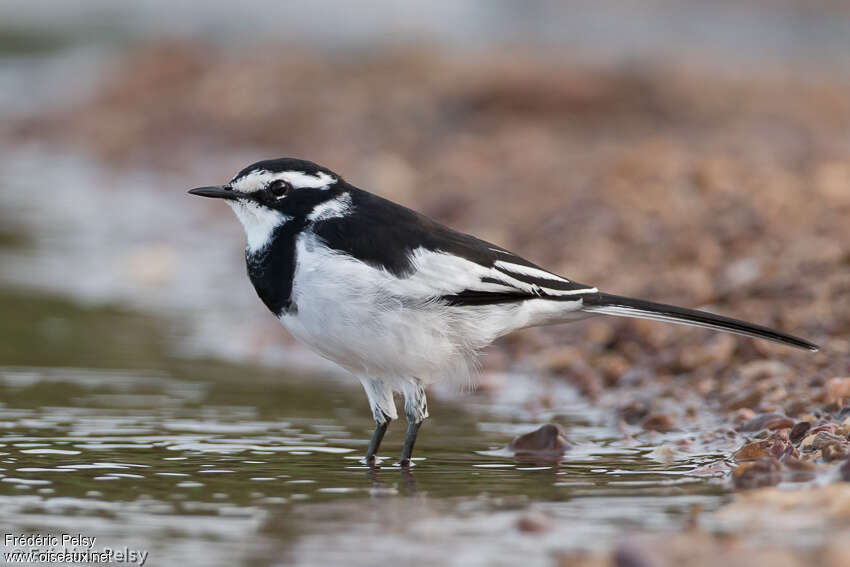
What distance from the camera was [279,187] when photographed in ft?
18.6

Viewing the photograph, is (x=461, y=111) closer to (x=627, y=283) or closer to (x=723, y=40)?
(x=627, y=283)

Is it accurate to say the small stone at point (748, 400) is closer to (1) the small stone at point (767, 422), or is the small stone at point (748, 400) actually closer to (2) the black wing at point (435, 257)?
(1) the small stone at point (767, 422)

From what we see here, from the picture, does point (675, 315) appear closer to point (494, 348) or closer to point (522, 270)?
point (522, 270)

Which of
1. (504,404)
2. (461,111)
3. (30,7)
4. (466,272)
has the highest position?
(30,7)

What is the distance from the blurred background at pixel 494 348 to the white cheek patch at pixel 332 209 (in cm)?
97

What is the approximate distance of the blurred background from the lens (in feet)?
14.6

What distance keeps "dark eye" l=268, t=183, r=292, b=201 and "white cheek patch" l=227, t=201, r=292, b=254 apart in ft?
0.25

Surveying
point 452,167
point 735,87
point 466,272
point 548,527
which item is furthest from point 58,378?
point 735,87

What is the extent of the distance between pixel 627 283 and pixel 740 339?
1.50 m

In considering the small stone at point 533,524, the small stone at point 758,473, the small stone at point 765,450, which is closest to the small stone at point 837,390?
the small stone at point 765,450

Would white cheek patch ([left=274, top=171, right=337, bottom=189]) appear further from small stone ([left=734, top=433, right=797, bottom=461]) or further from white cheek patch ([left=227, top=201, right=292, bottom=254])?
small stone ([left=734, top=433, right=797, bottom=461])

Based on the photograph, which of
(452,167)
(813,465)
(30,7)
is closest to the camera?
(813,465)

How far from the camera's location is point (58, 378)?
7.42 m

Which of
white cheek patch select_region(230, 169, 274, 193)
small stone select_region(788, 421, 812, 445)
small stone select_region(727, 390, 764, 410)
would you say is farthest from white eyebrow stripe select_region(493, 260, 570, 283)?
small stone select_region(727, 390, 764, 410)
